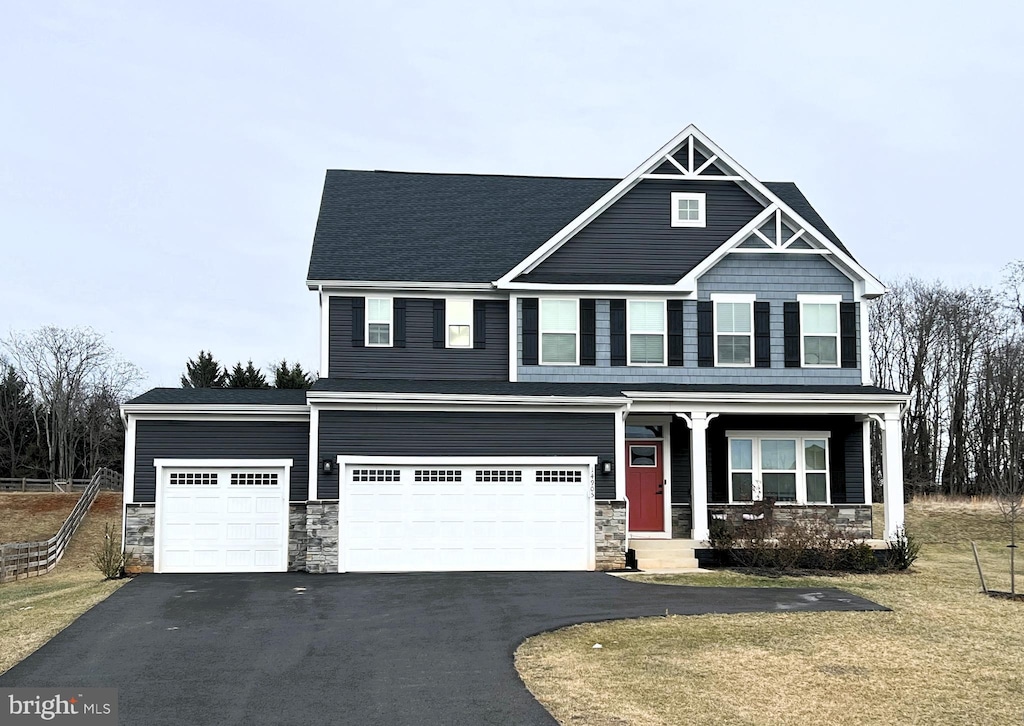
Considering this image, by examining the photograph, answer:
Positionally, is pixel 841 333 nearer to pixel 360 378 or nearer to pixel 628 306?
pixel 628 306

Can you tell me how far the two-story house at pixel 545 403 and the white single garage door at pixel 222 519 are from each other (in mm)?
39

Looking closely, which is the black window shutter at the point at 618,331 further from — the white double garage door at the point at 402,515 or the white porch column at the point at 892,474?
the white porch column at the point at 892,474

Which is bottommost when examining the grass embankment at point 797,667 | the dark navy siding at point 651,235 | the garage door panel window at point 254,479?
the grass embankment at point 797,667

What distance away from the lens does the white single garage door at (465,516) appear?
20.6 m

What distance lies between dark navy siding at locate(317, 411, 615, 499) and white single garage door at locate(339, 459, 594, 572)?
25 cm

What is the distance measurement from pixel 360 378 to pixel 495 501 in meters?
4.49

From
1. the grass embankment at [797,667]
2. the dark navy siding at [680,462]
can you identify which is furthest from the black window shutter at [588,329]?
the grass embankment at [797,667]

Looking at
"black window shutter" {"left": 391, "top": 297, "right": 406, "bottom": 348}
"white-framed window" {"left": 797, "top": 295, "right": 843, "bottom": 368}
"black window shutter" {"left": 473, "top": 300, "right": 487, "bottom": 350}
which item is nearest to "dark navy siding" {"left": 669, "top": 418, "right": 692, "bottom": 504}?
"white-framed window" {"left": 797, "top": 295, "right": 843, "bottom": 368}

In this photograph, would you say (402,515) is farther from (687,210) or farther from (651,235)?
(687,210)

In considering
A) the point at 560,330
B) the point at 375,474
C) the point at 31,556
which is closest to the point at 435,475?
the point at 375,474

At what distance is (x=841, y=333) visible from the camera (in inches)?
948

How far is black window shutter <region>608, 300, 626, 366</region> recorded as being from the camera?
931 inches

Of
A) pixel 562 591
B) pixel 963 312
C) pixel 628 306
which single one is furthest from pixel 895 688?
pixel 963 312

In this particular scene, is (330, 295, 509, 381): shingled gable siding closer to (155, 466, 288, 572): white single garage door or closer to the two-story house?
the two-story house
